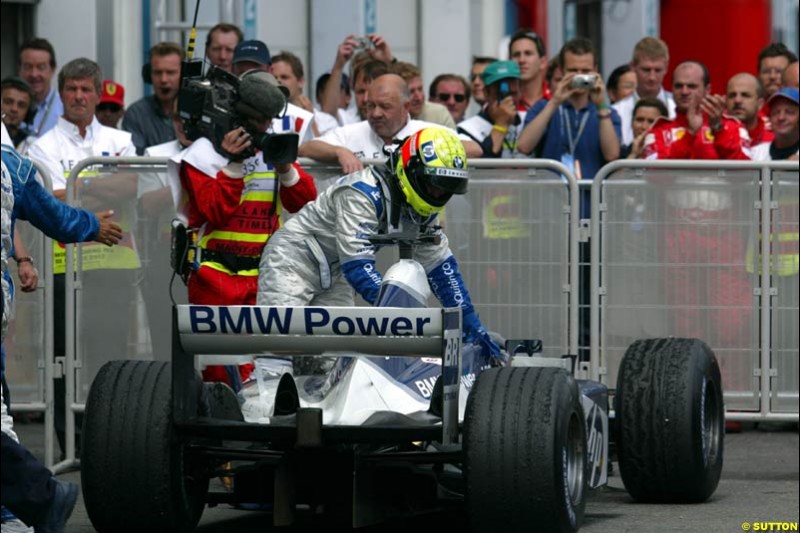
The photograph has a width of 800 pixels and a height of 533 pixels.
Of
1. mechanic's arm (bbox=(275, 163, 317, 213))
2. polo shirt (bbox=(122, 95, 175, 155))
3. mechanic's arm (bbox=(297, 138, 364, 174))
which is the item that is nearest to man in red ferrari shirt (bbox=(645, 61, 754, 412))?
mechanic's arm (bbox=(297, 138, 364, 174))

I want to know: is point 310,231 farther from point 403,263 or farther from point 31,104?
point 31,104

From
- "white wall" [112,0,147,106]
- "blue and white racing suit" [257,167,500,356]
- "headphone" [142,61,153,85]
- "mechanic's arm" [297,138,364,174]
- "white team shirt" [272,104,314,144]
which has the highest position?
"white wall" [112,0,147,106]

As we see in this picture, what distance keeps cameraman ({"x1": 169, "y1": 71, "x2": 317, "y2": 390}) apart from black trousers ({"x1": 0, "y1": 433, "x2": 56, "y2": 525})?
2.58m

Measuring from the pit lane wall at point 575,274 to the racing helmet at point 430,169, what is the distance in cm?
190

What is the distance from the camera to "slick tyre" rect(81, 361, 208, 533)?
291 inches

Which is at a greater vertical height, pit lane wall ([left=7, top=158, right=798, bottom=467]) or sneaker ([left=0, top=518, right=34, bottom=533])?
pit lane wall ([left=7, top=158, right=798, bottom=467])

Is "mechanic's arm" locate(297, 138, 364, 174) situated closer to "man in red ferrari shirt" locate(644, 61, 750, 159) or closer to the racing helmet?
the racing helmet

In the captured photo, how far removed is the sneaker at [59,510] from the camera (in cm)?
670

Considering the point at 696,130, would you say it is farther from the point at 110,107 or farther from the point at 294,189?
the point at 110,107

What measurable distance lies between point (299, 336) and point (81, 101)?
4.28 m

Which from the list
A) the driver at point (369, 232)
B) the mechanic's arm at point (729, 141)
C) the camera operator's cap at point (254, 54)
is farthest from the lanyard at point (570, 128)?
the driver at point (369, 232)

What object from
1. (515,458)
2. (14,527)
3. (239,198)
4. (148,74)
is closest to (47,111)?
(148,74)

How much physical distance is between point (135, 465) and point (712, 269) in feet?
13.4

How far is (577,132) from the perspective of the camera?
11.5 metres
